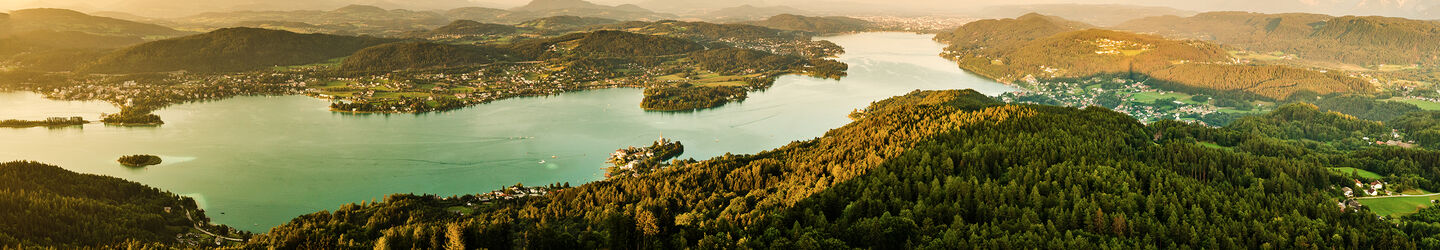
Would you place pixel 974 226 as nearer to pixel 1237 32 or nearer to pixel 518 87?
pixel 518 87

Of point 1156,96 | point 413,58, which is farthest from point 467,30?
point 1156,96

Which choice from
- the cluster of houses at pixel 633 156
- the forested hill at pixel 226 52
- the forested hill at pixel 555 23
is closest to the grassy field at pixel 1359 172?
the cluster of houses at pixel 633 156

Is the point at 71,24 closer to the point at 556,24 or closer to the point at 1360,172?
the point at 556,24

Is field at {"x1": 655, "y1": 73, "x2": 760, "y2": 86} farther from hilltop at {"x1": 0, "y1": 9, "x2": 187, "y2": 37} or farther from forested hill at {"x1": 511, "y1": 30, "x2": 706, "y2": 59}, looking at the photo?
hilltop at {"x1": 0, "y1": 9, "x2": 187, "y2": 37}

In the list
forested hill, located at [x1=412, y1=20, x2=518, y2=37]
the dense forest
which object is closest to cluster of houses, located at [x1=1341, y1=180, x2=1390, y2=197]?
the dense forest

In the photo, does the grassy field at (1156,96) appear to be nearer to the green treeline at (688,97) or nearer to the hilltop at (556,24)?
the green treeline at (688,97)

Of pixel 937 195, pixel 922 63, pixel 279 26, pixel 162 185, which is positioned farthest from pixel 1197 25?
pixel 279 26
